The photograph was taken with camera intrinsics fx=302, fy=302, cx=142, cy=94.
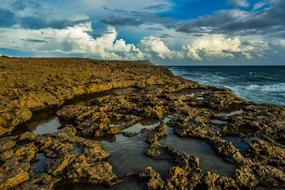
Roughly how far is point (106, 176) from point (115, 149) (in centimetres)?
476

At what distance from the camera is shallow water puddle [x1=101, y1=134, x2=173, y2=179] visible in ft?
57.4

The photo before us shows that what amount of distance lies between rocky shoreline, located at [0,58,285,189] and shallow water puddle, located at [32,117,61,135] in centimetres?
45

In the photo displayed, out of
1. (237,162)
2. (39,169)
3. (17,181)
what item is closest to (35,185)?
(17,181)

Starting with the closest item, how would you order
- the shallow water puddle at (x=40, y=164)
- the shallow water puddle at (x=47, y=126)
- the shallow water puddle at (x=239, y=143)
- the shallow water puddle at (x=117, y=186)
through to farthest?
the shallow water puddle at (x=117, y=186)
the shallow water puddle at (x=40, y=164)
the shallow water puddle at (x=239, y=143)
the shallow water puddle at (x=47, y=126)

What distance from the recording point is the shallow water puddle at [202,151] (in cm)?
1761

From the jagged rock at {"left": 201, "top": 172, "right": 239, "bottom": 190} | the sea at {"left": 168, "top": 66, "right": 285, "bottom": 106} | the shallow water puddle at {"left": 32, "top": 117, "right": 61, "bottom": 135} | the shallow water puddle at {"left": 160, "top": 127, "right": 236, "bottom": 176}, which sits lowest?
the sea at {"left": 168, "top": 66, "right": 285, "bottom": 106}

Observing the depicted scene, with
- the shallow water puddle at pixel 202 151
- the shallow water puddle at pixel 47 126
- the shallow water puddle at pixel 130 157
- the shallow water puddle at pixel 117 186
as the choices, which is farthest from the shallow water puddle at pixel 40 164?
the shallow water puddle at pixel 202 151

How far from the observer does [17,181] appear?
597 inches

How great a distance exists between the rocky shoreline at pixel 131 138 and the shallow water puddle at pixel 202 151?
0.20 meters

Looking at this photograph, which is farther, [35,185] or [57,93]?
[57,93]

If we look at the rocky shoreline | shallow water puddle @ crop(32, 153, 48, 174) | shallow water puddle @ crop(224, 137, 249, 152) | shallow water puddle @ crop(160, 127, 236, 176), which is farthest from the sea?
shallow water puddle @ crop(32, 153, 48, 174)

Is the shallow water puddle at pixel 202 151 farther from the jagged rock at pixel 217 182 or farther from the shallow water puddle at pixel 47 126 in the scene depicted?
the shallow water puddle at pixel 47 126

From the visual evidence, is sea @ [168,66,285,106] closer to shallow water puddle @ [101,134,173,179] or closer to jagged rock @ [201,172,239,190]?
shallow water puddle @ [101,134,173,179]

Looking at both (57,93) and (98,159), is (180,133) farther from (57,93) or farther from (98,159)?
(57,93)
